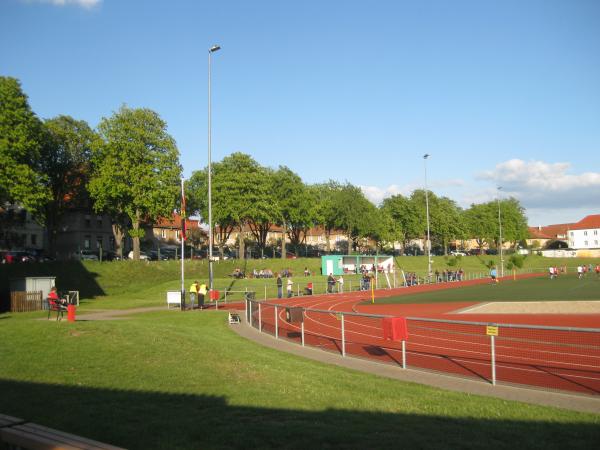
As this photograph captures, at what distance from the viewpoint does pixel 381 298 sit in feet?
138

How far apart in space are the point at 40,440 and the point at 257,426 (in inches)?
112

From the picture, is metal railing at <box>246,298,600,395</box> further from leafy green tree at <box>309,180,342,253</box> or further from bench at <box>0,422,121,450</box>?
leafy green tree at <box>309,180,342,253</box>

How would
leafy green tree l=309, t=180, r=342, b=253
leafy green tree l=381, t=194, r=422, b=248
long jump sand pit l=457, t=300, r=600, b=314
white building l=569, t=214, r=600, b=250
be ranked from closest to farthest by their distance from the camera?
long jump sand pit l=457, t=300, r=600, b=314
leafy green tree l=309, t=180, r=342, b=253
leafy green tree l=381, t=194, r=422, b=248
white building l=569, t=214, r=600, b=250

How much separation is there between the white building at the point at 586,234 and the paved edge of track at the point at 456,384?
6182 inches

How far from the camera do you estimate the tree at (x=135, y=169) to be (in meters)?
52.0

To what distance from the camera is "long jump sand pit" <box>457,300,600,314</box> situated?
2766cm

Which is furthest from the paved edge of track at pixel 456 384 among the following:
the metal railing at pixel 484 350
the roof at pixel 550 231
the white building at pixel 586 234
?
the roof at pixel 550 231

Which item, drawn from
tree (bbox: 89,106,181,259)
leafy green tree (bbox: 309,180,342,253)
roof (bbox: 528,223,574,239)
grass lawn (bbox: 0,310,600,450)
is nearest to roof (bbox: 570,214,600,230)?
roof (bbox: 528,223,574,239)

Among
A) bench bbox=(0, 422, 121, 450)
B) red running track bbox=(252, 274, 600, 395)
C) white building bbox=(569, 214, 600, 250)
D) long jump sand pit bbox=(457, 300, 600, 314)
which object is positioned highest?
white building bbox=(569, 214, 600, 250)

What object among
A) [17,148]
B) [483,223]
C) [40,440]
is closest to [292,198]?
[17,148]

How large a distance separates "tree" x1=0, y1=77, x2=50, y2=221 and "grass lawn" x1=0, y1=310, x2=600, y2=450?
35.2m

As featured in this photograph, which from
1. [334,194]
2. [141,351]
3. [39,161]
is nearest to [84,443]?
[141,351]

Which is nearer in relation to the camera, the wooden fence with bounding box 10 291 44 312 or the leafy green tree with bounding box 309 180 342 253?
the wooden fence with bounding box 10 291 44 312

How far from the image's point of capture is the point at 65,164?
175 ft
